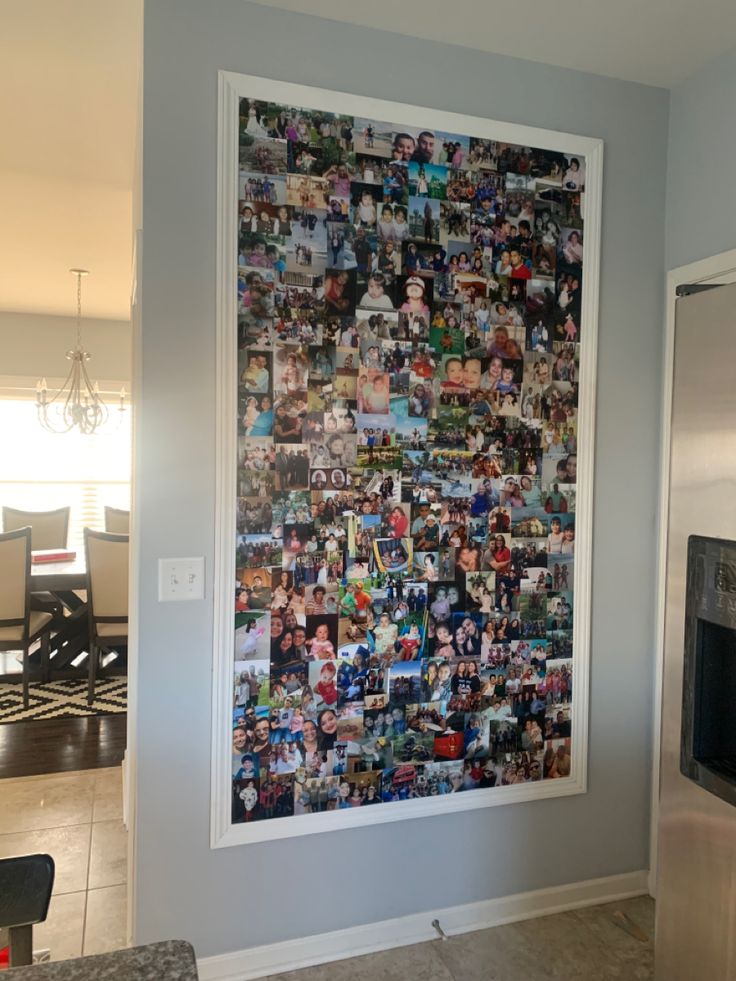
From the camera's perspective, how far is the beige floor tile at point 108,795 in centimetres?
290

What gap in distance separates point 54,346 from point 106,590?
274 cm

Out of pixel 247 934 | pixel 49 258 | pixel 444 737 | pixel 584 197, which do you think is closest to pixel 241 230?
pixel 584 197

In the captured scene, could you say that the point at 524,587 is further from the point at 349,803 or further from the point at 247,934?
the point at 247,934

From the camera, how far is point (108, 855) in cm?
262

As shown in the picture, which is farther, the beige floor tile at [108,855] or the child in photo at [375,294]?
the beige floor tile at [108,855]

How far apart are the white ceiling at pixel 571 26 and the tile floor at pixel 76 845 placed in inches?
105

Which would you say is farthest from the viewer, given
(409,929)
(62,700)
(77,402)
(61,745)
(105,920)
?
(77,402)

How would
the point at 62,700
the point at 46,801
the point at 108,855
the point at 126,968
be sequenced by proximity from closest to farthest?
the point at 126,968, the point at 108,855, the point at 46,801, the point at 62,700

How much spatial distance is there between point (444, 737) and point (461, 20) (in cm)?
202

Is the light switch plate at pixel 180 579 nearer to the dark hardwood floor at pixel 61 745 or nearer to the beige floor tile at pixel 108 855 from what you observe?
the beige floor tile at pixel 108 855

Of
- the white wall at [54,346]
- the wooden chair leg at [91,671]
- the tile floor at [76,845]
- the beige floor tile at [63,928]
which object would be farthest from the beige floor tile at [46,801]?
the white wall at [54,346]

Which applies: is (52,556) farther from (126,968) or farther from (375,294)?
(126,968)

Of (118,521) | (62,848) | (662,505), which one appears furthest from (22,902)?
(118,521)

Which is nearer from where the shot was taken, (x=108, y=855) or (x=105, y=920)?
(x=105, y=920)
